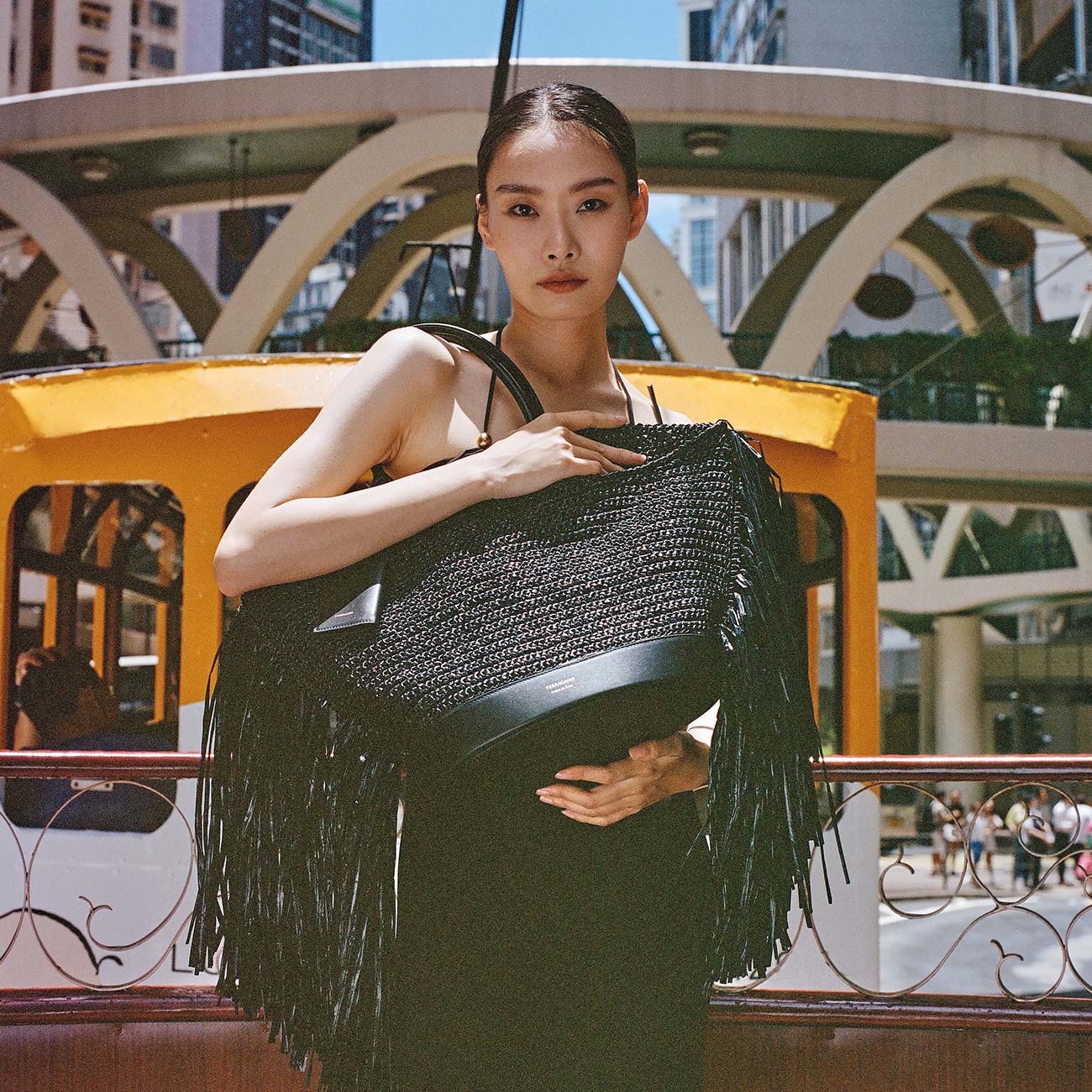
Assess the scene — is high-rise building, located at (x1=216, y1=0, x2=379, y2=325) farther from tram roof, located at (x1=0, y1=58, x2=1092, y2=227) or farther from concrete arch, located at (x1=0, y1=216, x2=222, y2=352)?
tram roof, located at (x1=0, y1=58, x2=1092, y2=227)

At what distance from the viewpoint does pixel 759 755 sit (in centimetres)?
105

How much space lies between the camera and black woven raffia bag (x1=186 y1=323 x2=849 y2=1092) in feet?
3.24

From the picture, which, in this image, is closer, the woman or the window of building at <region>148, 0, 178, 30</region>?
the woman

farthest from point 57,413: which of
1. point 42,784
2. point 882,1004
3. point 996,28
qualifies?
point 996,28

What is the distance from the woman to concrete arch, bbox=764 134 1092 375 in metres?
14.5

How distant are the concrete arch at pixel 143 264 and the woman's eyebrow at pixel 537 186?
17861 millimetres

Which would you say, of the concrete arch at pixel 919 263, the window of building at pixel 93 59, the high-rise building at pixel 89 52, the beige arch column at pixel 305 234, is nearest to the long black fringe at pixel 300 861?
the beige arch column at pixel 305 234

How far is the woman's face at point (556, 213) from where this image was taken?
117cm

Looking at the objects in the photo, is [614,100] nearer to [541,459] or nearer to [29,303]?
[29,303]

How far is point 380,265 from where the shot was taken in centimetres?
1786

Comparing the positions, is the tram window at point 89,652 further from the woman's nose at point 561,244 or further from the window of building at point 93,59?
the window of building at point 93,59

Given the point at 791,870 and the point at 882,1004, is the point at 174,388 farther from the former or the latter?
the point at 791,870

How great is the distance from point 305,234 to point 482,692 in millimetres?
14948

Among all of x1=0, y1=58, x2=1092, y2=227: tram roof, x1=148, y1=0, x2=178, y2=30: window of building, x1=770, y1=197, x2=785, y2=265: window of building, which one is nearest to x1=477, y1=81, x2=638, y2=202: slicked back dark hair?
x1=0, y1=58, x2=1092, y2=227: tram roof
